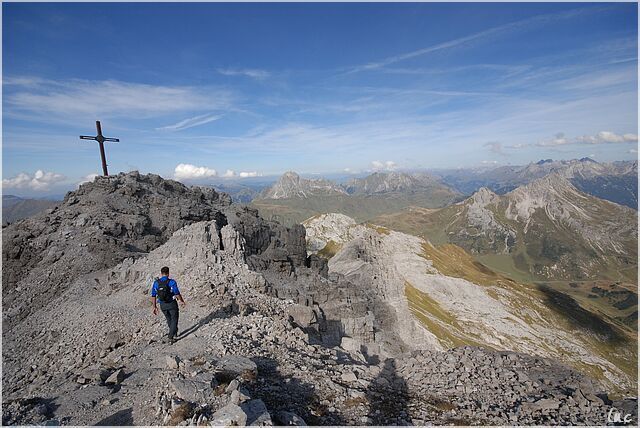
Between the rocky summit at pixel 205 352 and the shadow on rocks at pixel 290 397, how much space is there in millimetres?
52

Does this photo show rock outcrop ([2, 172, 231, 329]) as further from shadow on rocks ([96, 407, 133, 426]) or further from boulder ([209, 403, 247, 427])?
boulder ([209, 403, 247, 427])

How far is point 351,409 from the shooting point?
12375mm

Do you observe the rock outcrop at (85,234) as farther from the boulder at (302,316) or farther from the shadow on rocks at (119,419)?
the shadow on rocks at (119,419)

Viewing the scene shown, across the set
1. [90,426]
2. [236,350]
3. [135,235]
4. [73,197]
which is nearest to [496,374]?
[236,350]

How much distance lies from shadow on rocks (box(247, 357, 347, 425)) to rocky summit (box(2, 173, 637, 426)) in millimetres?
52

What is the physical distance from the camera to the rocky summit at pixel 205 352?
12141 millimetres

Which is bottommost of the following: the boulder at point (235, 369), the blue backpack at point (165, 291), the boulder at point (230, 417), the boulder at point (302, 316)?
the boulder at point (302, 316)

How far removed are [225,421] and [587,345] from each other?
111712mm

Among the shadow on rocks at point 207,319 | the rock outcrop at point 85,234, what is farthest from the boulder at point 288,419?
the rock outcrop at point 85,234

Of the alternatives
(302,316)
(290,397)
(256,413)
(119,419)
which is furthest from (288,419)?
(302,316)

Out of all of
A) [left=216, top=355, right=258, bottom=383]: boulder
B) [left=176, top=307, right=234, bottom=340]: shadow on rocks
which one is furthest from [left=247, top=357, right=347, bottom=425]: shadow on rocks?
[left=176, top=307, right=234, bottom=340]: shadow on rocks

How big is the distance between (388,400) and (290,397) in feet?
13.9

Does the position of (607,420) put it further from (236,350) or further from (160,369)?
(160,369)

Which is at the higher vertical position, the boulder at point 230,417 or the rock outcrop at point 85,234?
the rock outcrop at point 85,234
